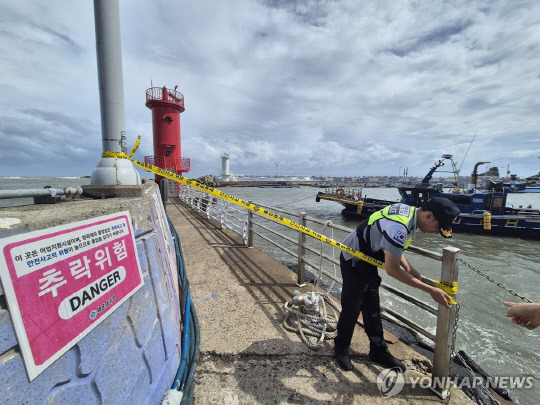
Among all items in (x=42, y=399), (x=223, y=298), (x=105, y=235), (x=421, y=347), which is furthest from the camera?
(x=223, y=298)

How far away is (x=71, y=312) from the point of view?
A: 115 centimetres

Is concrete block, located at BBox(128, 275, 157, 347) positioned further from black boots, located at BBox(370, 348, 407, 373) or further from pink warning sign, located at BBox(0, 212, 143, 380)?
black boots, located at BBox(370, 348, 407, 373)

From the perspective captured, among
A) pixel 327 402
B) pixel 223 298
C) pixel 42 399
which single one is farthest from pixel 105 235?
pixel 223 298

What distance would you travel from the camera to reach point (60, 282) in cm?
112

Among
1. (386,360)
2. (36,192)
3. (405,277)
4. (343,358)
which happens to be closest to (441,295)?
(405,277)

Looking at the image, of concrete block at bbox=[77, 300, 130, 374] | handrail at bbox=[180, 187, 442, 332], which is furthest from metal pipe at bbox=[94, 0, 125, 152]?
handrail at bbox=[180, 187, 442, 332]

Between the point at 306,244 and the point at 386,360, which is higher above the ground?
the point at 306,244

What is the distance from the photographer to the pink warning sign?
0.94 m

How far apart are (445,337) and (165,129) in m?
20.7

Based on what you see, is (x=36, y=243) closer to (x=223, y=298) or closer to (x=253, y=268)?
(x=223, y=298)

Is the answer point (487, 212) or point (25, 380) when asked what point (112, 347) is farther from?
point (487, 212)

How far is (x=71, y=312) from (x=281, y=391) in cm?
198

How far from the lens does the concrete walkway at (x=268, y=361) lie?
2.29m

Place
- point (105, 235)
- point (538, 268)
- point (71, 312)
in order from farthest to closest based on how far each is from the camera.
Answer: point (538, 268), point (105, 235), point (71, 312)
